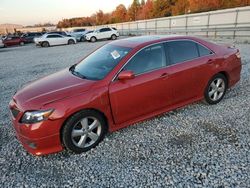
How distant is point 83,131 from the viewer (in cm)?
337

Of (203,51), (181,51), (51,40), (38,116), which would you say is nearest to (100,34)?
(51,40)

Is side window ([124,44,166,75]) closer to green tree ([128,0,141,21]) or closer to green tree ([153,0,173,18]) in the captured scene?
green tree ([153,0,173,18])

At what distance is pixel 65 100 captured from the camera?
3.13 meters

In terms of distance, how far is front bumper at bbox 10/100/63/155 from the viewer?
3051mm

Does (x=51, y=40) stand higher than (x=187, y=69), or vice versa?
(x=187, y=69)

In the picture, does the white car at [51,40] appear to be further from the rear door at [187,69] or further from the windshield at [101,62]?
the rear door at [187,69]

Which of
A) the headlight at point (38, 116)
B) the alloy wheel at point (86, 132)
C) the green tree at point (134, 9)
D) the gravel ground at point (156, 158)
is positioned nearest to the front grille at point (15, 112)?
the headlight at point (38, 116)

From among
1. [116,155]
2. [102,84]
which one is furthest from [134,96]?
[116,155]

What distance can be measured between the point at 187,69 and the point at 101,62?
159 centimetres

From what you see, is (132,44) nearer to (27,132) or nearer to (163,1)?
(27,132)

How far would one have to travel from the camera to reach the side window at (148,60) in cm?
368

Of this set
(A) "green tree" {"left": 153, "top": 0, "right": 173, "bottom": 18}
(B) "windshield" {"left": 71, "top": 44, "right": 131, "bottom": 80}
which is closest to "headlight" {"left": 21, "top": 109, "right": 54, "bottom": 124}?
(B) "windshield" {"left": 71, "top": 44, "right": 131, "bottom": 80}

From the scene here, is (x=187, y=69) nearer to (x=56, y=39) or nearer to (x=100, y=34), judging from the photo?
(x=56, y=39)

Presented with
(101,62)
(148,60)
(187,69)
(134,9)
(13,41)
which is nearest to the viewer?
(148,60)
